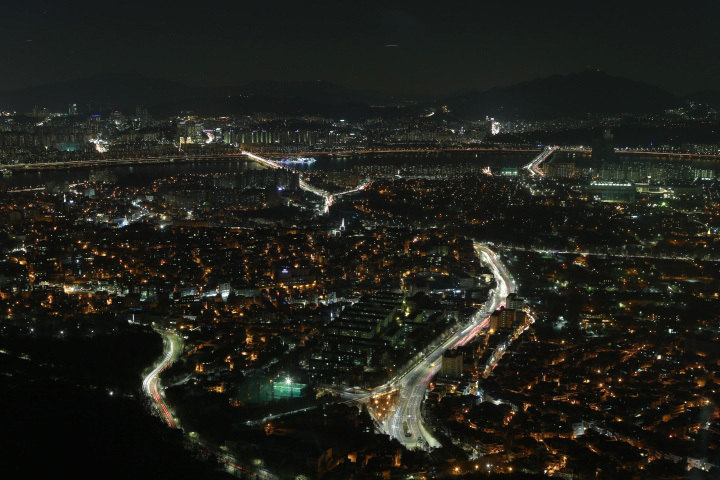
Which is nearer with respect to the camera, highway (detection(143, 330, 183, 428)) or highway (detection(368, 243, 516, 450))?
highway (detection(368, 243, 516, 450))

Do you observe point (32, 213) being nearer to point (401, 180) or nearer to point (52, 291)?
point (52, 291)

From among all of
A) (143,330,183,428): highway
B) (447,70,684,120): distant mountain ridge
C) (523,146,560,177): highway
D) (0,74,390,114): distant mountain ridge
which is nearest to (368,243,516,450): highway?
(143,330,183,428): highway

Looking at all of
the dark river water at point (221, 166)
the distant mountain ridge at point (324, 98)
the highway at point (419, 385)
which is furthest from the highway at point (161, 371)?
the distant mountain ridge at point (324, 98)

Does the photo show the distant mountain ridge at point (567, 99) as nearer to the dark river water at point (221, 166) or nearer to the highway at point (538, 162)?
the highway at point (538, 162)

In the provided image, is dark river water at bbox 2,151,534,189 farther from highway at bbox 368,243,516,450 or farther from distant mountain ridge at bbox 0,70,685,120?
highway at bbox 368,243,516,450

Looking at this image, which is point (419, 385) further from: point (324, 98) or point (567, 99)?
point (324, 98)

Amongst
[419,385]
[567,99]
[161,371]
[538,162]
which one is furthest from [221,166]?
[419,385]

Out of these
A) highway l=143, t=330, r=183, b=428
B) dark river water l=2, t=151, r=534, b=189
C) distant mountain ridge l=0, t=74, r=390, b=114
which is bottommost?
highway l=143, t=330, r=183, b=428

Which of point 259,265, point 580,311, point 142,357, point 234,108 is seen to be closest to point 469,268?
point 580,311
